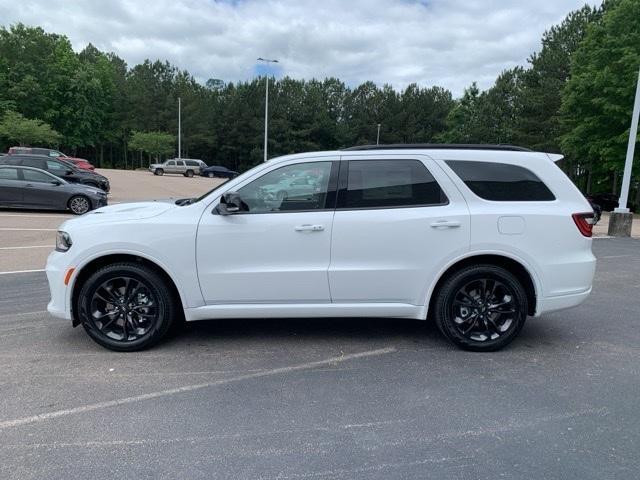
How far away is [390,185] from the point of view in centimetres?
441

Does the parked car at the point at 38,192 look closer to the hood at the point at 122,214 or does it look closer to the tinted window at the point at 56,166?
the tinted window at the point at 56,166

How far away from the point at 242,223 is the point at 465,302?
2110 millimetres

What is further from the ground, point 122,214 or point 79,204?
point 122,214

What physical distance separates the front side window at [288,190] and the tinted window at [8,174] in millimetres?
13634

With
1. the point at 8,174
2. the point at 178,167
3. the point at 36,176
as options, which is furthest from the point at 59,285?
the point at 178,167

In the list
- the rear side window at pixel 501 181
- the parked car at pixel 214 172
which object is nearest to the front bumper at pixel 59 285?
the rear side window at pixel 501 181

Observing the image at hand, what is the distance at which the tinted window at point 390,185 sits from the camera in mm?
4355

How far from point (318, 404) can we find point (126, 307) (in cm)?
198

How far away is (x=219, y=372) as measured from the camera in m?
4.00

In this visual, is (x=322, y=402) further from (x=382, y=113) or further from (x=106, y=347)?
(x=382, y=113)

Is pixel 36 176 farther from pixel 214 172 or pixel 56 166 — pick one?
pixel 214 172

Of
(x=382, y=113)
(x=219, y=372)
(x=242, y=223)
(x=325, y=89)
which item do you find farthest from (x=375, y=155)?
(x=325, y=89)

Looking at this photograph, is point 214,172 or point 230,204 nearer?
point 230,204

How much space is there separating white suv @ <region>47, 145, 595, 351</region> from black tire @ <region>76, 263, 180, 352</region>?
0.04 ft
